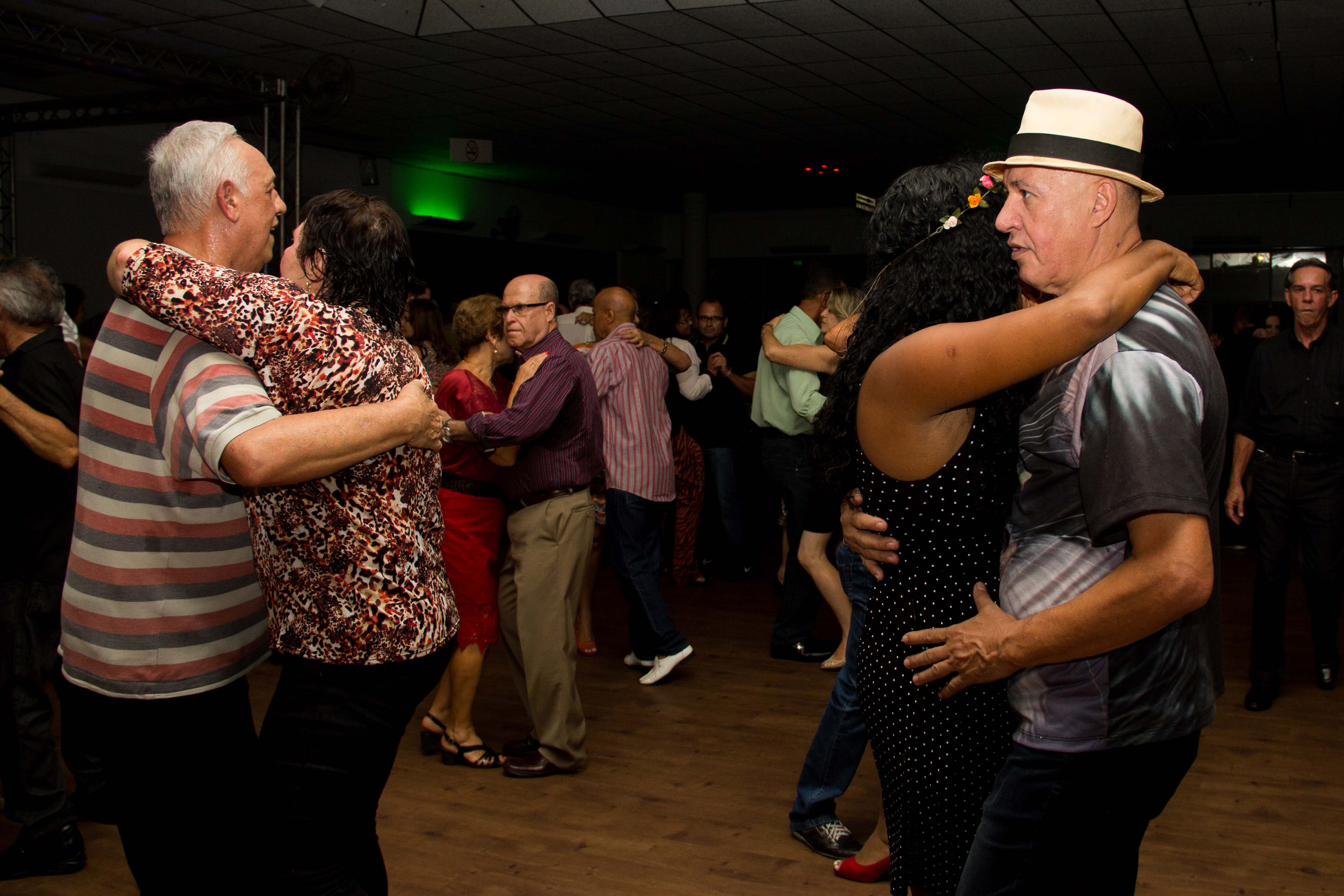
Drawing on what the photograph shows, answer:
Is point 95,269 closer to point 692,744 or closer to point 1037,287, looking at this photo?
point 692,744

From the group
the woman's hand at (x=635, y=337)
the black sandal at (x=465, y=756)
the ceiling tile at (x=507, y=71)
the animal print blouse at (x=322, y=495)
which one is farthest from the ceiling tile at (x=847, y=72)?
the animal print blouse at (x=322, y=495)

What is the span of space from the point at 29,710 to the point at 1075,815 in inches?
102

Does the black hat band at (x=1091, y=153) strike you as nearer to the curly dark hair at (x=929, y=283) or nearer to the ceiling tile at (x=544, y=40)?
the curly dark hair at (x=929, y=283)

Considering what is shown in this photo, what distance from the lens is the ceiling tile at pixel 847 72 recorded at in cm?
797

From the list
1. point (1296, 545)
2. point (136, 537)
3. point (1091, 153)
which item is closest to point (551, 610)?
point (136, 537)

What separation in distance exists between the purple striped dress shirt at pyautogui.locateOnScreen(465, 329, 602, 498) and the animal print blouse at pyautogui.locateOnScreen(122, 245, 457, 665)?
1.47 meters

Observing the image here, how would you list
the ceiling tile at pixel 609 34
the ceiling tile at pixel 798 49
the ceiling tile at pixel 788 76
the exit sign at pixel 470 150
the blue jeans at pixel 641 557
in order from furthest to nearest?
the exit sign at pixel 470 150 → the ceiling tile at pixel 788 76 → the ceiling tile at pixel 798 49 → the ceiling tile at pixel 609 34 → the blue jeans at pixel 641 557

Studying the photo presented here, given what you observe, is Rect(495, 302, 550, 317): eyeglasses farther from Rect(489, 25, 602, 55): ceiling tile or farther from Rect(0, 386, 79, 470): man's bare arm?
Rect(489, 25, 602, 55): ceiling tile

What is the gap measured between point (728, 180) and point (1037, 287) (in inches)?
501

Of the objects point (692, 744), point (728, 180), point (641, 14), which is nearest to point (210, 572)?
point (692, 744)

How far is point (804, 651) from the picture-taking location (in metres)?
4.70

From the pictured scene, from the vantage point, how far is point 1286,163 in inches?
455

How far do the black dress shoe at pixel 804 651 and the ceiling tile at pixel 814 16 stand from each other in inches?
163

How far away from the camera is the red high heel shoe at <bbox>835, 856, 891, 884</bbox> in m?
2.68
